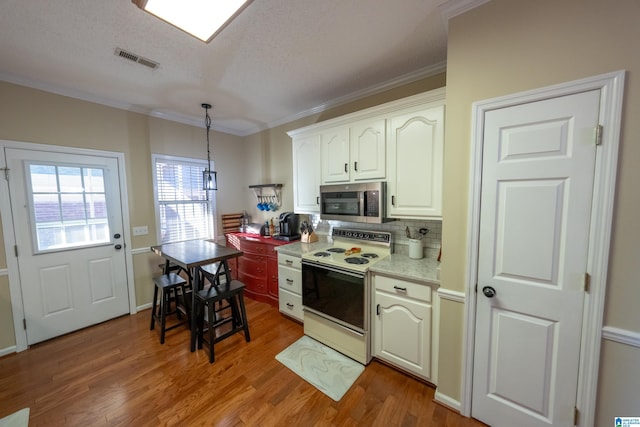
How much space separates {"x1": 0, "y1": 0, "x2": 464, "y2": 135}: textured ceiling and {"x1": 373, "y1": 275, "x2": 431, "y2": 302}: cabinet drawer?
1827 mm

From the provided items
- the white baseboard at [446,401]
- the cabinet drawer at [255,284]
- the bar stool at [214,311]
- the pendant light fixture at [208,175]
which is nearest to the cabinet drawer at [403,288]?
the white baseboard at [446,401]

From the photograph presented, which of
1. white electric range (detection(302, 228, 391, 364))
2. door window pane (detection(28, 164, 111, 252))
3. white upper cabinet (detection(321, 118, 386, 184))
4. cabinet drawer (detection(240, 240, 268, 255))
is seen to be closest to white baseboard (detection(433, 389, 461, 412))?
white electric range (detection(302, 228, 391, 364))

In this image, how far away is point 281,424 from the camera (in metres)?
1.52

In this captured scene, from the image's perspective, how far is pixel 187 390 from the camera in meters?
1.80

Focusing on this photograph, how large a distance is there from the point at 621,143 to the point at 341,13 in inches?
63.3

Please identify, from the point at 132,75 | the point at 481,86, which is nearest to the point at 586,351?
the point at 481,86

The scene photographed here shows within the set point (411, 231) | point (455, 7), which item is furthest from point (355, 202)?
point (455, 7)

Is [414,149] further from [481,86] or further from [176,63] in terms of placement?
[176,63]

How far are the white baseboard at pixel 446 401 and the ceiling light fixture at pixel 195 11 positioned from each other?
2.71 meters

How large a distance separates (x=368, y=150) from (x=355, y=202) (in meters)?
0.51

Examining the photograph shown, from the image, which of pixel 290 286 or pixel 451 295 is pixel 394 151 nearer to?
pixel 451 295

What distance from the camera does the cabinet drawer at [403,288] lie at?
1.71m

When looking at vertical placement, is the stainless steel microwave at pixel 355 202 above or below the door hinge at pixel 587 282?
above

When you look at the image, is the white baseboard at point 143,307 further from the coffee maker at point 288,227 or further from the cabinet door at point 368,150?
the cabinet door at point 368,150
